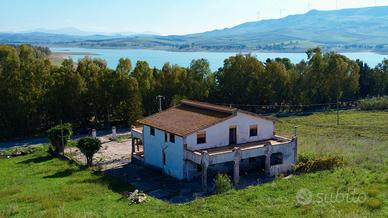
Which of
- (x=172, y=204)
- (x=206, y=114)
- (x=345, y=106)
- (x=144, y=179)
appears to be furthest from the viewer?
(x=345, y=106)

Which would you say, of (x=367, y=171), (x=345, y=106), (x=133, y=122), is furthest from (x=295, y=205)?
(x=345, y=106)

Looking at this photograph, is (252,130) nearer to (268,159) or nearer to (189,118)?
(268,159)

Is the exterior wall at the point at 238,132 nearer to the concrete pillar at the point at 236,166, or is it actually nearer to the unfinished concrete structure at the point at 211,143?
the unfinished concrete structure at the point at 211,143

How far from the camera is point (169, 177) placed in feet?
97.7

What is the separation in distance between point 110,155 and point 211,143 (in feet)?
33.8

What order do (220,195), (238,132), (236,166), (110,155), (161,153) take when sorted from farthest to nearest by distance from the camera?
(110,155)
(161,153)
(238,132)
(236,166)
(220,195)

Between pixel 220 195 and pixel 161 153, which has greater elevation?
pixel 161 153

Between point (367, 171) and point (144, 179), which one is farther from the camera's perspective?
→ point (144, 179)

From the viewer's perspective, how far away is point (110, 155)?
36531 millimetres

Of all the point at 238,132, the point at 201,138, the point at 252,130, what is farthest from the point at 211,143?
the point at 252,130

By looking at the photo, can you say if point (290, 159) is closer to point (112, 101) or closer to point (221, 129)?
point (221, 129)

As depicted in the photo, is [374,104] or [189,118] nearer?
[189,118]

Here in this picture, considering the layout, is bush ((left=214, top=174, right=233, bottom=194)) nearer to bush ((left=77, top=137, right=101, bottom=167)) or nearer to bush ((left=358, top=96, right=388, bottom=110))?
bush ((left=77, top=137, right=101, bottom=167))

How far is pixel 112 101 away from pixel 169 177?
74.5 feet
